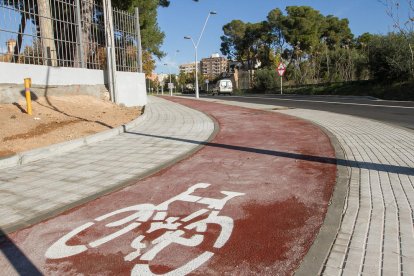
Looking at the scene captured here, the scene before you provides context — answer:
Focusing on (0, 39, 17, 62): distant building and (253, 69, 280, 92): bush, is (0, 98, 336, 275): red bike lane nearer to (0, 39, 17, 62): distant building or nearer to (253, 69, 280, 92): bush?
(0, 39, 17, 62): distant building

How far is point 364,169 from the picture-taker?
542 centimetres

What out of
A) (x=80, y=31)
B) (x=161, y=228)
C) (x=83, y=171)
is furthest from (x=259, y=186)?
(x=80, y=31)

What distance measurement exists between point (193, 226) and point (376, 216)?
186cm

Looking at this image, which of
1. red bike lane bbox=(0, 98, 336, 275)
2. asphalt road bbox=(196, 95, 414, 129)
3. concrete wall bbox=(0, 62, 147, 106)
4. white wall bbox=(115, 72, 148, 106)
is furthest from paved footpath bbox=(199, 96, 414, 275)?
Result: white wall bbox=(115, 72, 148, 106)

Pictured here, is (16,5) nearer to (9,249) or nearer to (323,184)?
(9,249)

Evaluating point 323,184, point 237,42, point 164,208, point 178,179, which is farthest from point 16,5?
point 237,42

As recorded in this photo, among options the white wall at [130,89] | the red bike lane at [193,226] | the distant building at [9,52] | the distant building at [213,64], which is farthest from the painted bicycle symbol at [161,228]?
the distant building at [213,64]

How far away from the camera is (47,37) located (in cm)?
1096

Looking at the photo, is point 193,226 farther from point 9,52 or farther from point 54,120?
point 9,52

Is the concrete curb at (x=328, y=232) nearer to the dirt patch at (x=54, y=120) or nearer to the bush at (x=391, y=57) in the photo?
the dirt patch at (x=54, y=120)

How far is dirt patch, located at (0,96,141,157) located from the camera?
7688 millimetres

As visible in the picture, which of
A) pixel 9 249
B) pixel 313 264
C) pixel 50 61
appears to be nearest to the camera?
pixel 313 264

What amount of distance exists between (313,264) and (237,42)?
71868 mm

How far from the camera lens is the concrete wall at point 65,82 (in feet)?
31.7
